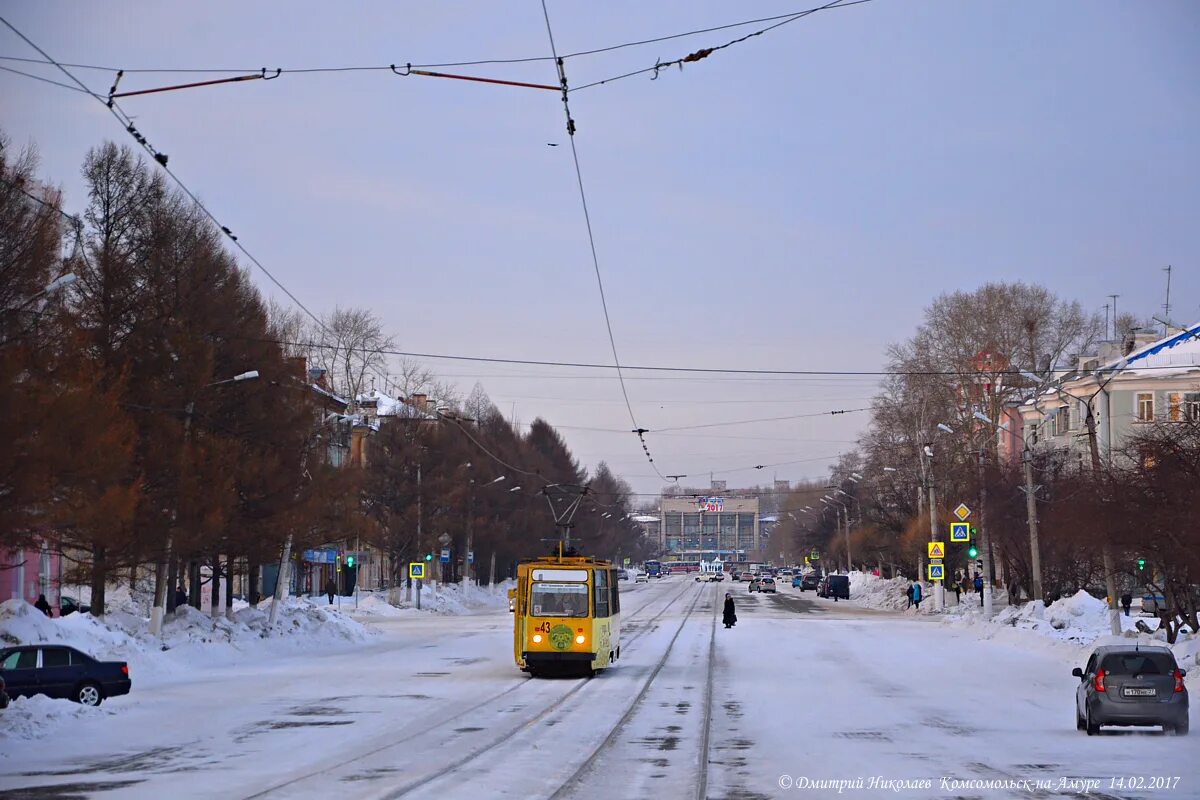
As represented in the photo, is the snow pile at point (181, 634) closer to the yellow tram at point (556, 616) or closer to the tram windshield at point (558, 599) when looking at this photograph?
the yellow tram at point (556, 616)

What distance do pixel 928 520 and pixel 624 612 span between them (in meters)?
17.1

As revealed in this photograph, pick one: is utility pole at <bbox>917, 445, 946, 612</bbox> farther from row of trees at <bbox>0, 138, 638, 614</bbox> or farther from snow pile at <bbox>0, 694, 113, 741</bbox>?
snow pile at <bbox>0, 694, 113, 741</bbox>

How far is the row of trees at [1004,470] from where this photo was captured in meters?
35.5

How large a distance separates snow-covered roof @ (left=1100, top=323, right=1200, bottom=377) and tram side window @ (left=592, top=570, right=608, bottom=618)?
1952 inches

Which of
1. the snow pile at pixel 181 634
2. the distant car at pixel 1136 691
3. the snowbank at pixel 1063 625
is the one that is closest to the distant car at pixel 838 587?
the snowbank at pixel 1063 625

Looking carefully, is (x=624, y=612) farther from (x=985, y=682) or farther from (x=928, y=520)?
(x=985, y=682)

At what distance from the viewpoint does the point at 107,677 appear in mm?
25797

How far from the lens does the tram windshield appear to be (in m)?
31.4

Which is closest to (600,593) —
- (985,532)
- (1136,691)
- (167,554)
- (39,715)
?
(167,554)

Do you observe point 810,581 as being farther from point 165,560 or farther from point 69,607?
point 165,560

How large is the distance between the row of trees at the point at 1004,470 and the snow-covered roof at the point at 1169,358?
2.85m

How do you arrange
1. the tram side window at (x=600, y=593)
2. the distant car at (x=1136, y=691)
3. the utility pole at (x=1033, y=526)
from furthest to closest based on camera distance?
the utility pole at (x=1033, y=526)
the tram side window at (x=600, y=593)
the distant car at (x=1136, y=691)

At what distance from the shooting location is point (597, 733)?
798 inches

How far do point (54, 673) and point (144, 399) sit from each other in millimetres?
13478
